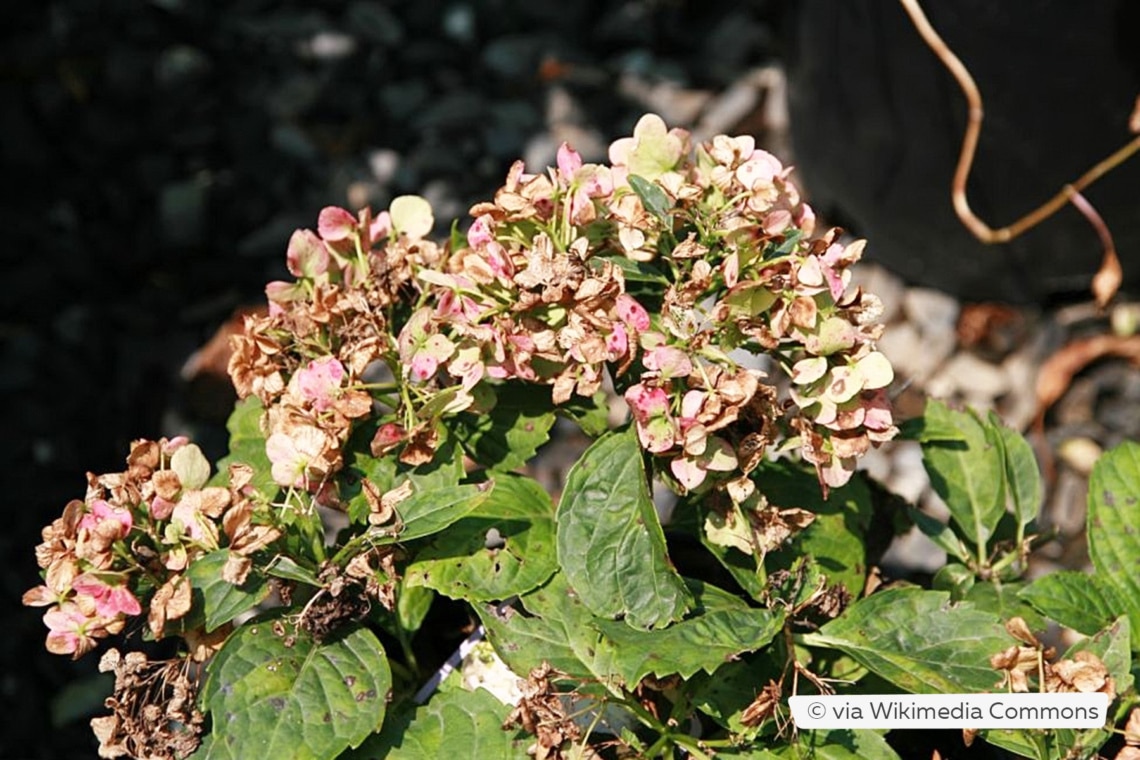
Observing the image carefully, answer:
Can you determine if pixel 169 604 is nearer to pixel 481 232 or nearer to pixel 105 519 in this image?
pixel 105 519

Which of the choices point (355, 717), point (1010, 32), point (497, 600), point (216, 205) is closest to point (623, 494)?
point (497, 600)

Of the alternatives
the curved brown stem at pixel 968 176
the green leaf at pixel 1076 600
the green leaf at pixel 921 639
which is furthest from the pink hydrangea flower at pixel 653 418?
the curved brown stem at pixel 968 176

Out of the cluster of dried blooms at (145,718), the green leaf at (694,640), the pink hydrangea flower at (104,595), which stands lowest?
the green leaf at (694,640)

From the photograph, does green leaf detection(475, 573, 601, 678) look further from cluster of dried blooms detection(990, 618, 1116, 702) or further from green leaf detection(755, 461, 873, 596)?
cluster of dried blooms detection(990, 618, 1116, 702)

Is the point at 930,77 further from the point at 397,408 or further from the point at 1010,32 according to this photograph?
the point at 397,408

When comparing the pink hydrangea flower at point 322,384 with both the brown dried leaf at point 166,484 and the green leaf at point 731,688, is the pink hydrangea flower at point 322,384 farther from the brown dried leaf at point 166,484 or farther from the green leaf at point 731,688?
the green leaf at point 731,688

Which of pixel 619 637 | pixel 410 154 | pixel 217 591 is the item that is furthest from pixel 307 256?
pixel 410 154
